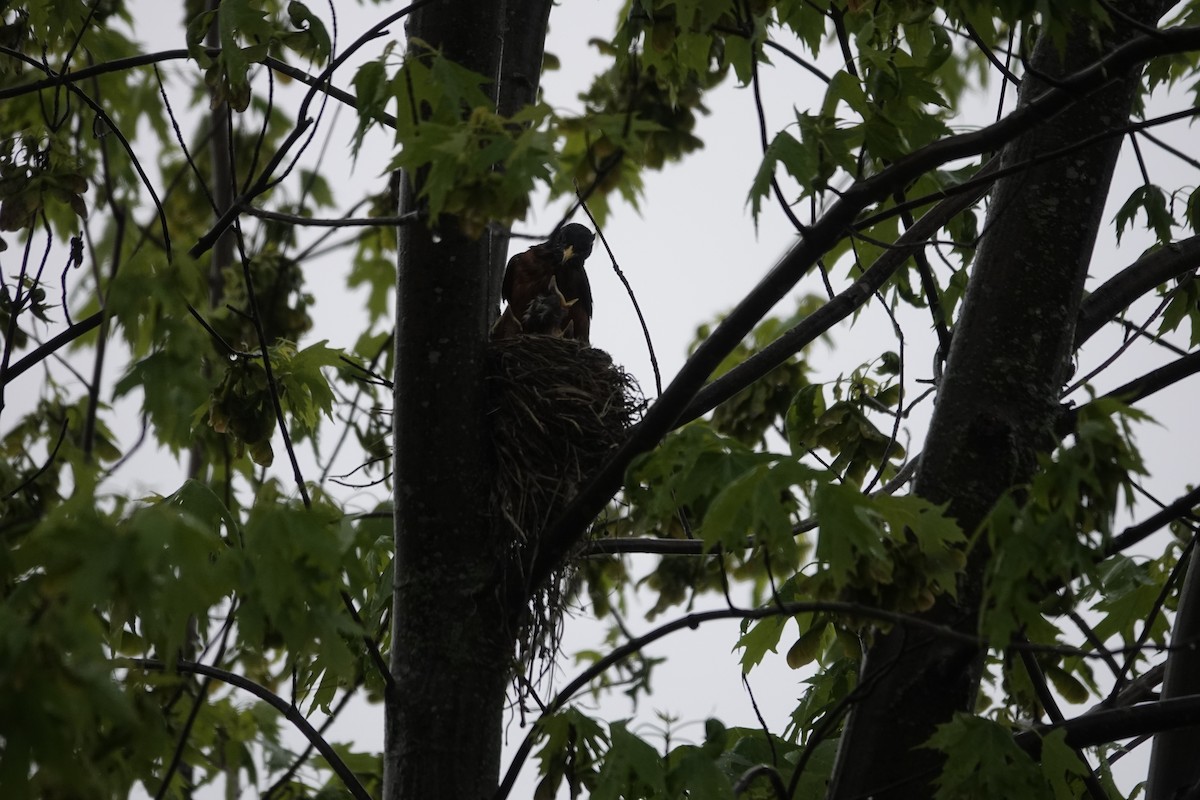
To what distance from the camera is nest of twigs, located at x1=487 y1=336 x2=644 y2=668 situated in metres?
2.96

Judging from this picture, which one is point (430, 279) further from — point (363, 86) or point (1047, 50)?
point (1047, 50)

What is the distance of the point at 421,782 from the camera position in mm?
2646

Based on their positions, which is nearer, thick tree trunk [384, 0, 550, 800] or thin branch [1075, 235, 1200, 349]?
thick tree trunk [384, 0, 550, 800]

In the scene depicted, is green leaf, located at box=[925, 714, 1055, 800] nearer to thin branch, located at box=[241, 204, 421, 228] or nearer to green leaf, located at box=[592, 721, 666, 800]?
green leaf, located at box=[592, 721, 666, 800]

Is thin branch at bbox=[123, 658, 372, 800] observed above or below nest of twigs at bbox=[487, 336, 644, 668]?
below

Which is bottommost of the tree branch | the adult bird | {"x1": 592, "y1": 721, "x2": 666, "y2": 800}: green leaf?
{"x1": 592, "y1": 721, "x2": 666, "y2": 800}: green leaf

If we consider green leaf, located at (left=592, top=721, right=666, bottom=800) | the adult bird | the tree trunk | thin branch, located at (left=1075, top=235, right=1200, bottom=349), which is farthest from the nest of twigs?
the tree trunk

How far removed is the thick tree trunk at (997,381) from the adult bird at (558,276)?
250 cm

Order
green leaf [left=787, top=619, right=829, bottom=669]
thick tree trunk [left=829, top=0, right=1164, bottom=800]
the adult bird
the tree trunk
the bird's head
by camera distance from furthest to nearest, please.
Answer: the bird's head, the adult bird, the tree trunk, green leaf [left=787, top=619, right=829, bottom=669], thick tree trunk [left=829, top=0, right=1164, bottom=800]

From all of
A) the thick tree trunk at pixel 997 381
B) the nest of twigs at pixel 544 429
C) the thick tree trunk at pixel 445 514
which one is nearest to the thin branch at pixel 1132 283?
the thick tree trunk at pixel 997 381

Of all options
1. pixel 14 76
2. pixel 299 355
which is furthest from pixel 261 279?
pixel 299 355

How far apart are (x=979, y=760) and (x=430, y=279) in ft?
5.27

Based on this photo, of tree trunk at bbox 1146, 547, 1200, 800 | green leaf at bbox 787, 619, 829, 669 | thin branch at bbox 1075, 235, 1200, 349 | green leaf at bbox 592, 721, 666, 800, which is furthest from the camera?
thin branch at bbox 1075, 235, 1200, 349

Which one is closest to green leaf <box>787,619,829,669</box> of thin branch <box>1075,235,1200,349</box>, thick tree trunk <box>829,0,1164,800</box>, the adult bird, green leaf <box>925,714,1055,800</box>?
thick tree trunk <box>829,0,1164,800</box>
